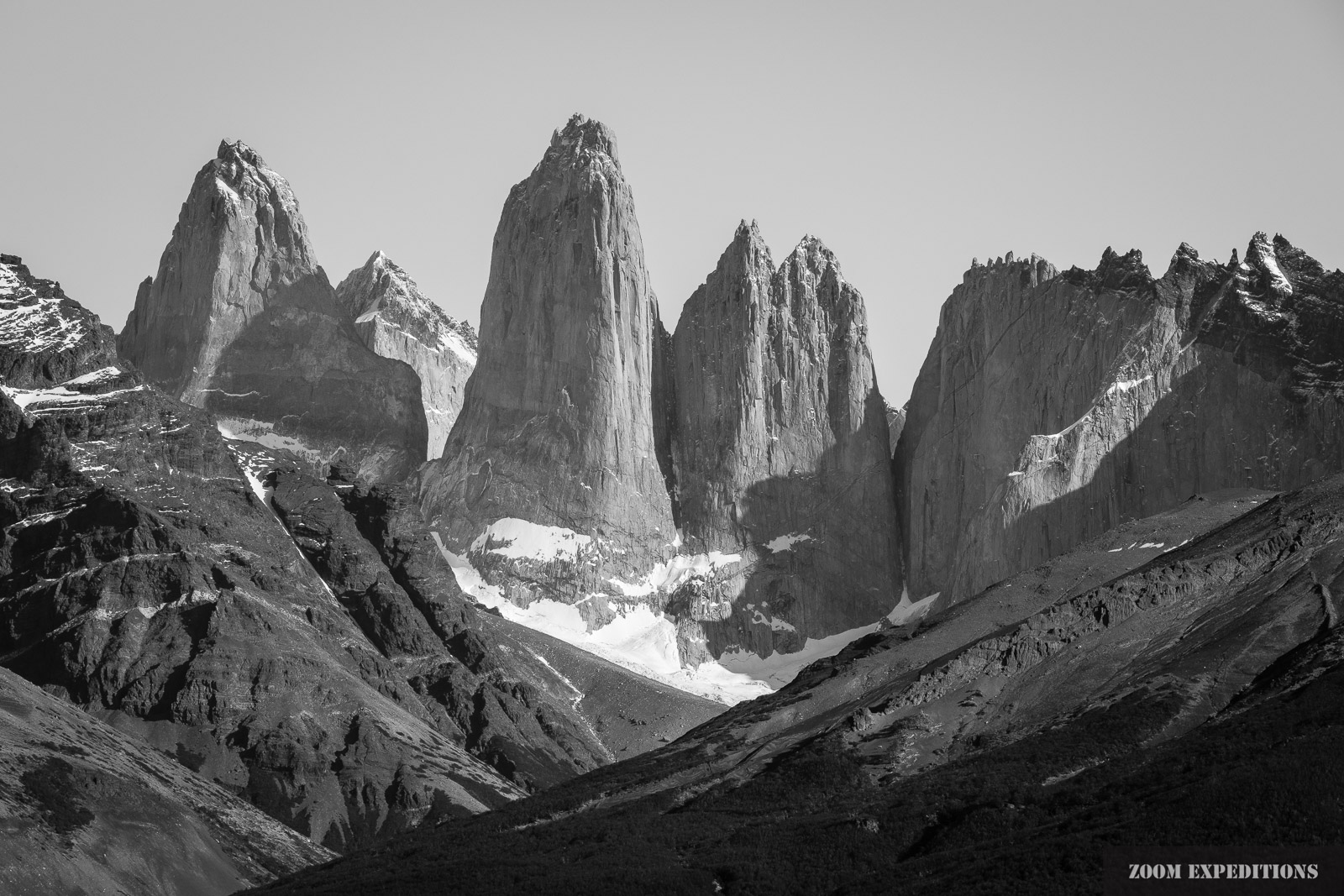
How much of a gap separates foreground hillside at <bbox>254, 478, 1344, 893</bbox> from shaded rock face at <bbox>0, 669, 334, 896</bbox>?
12.6 m

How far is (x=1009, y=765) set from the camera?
14825 centimetres

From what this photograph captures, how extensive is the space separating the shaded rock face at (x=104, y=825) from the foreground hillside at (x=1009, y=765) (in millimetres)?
12618

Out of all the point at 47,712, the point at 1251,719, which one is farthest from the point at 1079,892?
the point at 47,712

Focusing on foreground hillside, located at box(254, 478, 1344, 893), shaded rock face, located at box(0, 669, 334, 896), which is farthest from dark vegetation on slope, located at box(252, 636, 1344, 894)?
shaded rock face, located at box(0, 669, 334, 896)

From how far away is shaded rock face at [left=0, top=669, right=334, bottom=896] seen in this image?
536 feet

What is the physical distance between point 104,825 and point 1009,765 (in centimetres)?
7460

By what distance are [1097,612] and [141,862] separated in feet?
271

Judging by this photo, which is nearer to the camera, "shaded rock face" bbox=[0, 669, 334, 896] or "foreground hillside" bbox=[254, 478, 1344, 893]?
"foreground hillside" bbox=[254, 478, 1344, 893]

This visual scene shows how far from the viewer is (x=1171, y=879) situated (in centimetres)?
11125

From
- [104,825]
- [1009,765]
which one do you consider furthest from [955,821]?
[104,825]

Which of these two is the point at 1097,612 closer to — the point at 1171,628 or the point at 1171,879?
the point at 1171,628

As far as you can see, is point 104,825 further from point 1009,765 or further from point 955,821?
point 1009,765

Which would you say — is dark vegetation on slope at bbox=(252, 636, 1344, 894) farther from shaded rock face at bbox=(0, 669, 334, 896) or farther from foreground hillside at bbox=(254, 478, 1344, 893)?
shaded rock face at bbox=(0, 669, 334, 896)

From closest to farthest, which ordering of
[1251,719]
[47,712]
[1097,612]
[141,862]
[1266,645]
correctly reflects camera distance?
[1251,719]
[1266,645]
[141,862]
[1097,612]
[47,712]
